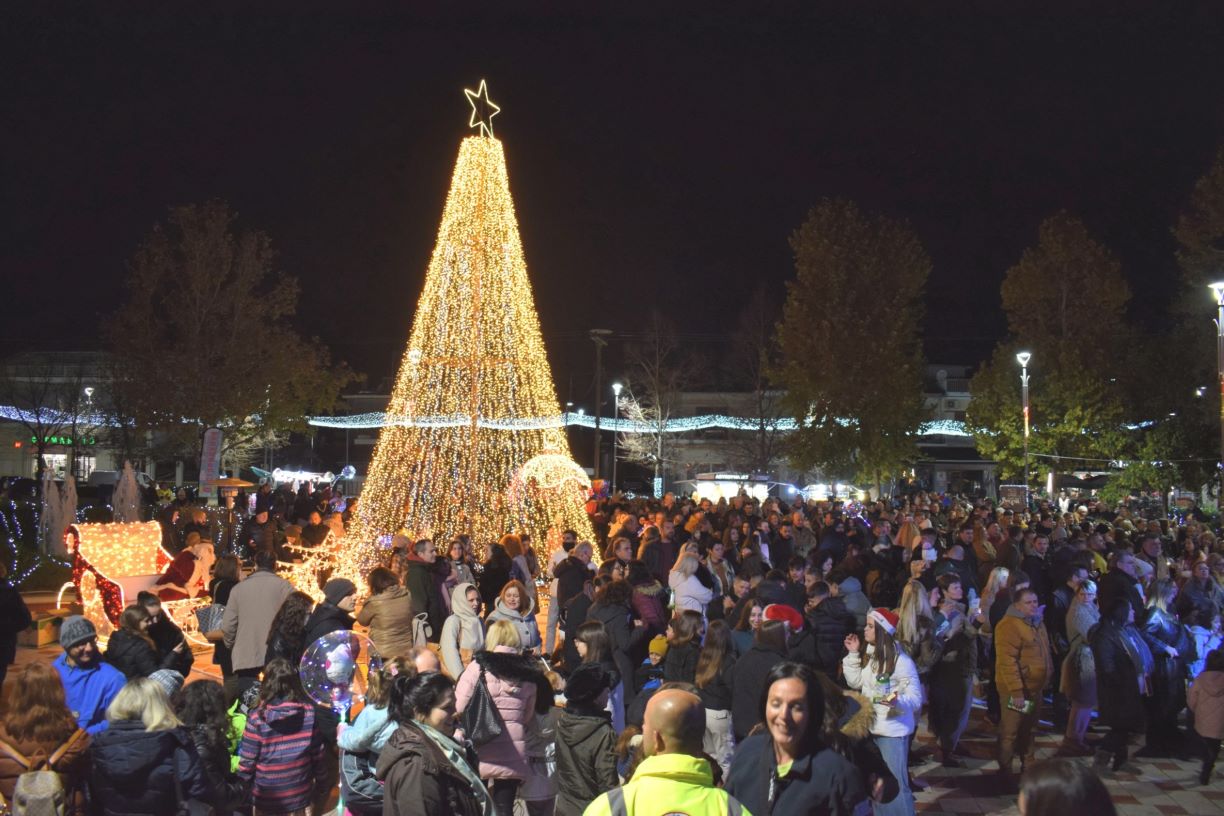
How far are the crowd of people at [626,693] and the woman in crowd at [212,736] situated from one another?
0.01 m


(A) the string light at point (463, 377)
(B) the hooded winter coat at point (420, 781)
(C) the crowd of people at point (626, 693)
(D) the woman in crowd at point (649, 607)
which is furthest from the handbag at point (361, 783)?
(A) the string light at point (463, 377)

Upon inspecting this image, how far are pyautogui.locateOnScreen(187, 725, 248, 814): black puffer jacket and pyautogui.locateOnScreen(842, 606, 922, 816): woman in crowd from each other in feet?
11.4

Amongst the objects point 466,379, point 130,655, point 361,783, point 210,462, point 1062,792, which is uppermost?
point 466,379

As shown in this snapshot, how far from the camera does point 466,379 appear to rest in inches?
668

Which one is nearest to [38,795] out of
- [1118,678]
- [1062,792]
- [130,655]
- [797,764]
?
[130,655]

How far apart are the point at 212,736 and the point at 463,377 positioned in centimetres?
1191

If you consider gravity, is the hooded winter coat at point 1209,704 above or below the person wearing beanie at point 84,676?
below

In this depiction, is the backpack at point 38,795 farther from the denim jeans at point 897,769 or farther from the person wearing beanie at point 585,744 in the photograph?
the denim jeans at point 897,769

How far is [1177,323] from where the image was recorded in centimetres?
3822

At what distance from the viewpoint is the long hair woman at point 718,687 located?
645cm

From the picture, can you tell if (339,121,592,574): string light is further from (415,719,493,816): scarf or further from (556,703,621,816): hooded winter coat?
(415,719,493,816): scarf

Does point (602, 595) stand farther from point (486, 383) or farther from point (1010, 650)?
point (486, 383)

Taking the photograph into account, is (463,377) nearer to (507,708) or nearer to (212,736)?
(507,708)

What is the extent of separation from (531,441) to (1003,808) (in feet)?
37.5
